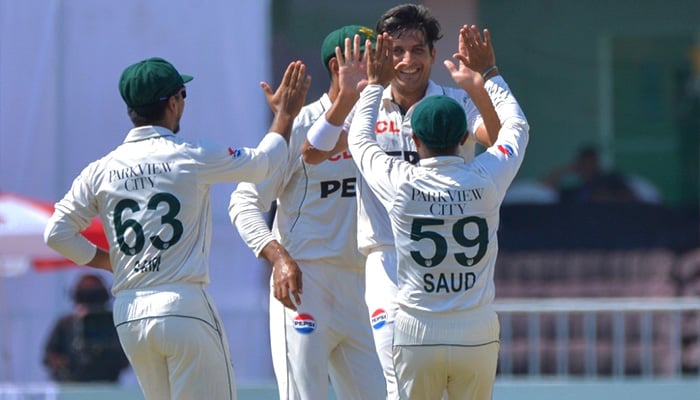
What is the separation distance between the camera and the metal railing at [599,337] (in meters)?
11.0

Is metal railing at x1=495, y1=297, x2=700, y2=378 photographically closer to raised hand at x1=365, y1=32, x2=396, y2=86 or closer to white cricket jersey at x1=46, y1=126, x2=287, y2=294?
raised hand at x1=365, y1=32, x2=396, y2=86

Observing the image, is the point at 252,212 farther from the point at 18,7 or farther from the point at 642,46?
the point at 642,46

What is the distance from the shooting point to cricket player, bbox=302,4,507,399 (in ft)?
20.3

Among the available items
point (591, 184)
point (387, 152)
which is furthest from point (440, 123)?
point (591, 184)

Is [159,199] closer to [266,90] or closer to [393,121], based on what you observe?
[266,90]

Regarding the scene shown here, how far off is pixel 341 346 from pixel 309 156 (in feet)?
Result: 2.97

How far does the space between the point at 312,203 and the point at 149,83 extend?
1.06m

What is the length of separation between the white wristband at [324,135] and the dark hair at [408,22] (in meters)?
0.49

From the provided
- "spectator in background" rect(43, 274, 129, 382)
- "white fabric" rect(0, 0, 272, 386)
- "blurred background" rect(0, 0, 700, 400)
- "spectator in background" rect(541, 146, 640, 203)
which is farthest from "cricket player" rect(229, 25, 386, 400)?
"spectator in background" rect(541, 146, 640, 203)

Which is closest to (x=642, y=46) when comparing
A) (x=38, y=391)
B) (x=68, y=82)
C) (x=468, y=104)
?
(x=68, y=82)

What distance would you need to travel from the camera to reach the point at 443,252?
5773mm

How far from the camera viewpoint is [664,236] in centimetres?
1333

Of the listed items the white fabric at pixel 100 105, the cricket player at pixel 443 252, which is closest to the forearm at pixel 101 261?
the cricket player at pixel 443 252

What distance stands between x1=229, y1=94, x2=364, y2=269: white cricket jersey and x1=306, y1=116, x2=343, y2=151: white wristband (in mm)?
315
